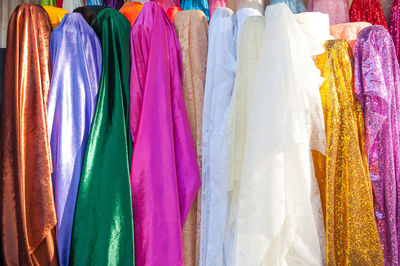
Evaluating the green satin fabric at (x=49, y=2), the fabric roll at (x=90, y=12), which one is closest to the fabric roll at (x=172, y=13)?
the fabric roll at (x=90, y=12)

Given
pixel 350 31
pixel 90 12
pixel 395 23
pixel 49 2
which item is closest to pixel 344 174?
pixel 350 31

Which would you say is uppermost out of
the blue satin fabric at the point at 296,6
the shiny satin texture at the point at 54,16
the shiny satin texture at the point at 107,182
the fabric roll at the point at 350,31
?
the blue satin fabric at the point at 296,6

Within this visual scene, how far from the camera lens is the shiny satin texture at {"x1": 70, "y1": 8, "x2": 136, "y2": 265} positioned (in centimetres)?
Answer: 83

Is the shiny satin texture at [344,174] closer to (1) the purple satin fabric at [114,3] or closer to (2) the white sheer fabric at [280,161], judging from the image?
(2) the white sheer fabric at [280,161]

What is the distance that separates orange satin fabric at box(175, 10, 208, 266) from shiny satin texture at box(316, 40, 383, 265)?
300mm

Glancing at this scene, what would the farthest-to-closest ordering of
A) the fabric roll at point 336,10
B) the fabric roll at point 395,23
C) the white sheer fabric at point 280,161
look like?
the fabric roll at point 336,10, the fabric roll at point 395,23, the white sheer fabric at point 280,161

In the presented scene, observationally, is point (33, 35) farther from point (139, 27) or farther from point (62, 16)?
point (139, 27)

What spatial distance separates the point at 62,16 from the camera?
99 cm

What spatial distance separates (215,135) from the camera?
89 cm

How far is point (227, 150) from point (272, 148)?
0.12 metres

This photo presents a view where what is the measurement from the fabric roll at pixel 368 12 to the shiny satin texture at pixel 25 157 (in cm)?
Answer: 92

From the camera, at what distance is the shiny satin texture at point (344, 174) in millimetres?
792

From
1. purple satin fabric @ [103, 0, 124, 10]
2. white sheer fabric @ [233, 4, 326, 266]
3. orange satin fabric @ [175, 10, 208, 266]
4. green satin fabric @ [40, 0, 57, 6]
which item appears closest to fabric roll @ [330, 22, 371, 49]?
white sheer fabric @ [233, 4, 326, 266]

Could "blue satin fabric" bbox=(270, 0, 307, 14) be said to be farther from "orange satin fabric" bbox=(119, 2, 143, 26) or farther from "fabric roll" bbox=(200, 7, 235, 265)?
"orange satin fabric" bbox=(119, 2, 143, 26)
